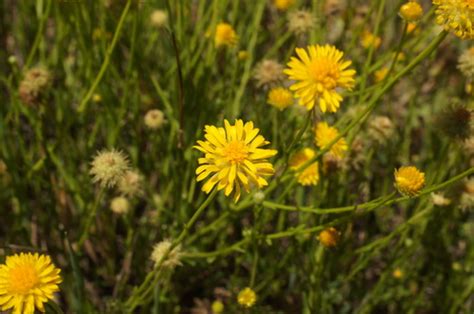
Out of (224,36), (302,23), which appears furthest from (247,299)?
(302,23)

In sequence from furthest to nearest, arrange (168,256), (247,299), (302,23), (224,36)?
(302,23), (224,36), (247,299), (168,256)

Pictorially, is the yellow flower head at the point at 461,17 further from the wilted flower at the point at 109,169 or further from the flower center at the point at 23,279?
the flower center at the point at 23,279

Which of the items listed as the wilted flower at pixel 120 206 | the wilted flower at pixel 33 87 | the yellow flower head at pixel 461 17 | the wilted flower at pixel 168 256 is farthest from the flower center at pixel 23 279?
the yellow flower head at pixel 461 17

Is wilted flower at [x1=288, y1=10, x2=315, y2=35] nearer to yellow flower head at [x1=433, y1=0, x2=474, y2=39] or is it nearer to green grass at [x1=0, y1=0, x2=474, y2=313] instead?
green grass at [x1=0, y1=0, x2=474, y2=313]

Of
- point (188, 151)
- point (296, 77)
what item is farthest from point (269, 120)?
point (296, 77)

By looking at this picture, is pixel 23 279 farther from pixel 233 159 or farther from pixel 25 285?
pixel 233 159

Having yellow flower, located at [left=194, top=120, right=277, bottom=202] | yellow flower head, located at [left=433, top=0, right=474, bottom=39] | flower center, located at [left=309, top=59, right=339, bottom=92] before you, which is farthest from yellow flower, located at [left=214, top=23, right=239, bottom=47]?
yellow flower head, located at [left=433, top=0, right=474, bottom=39]
